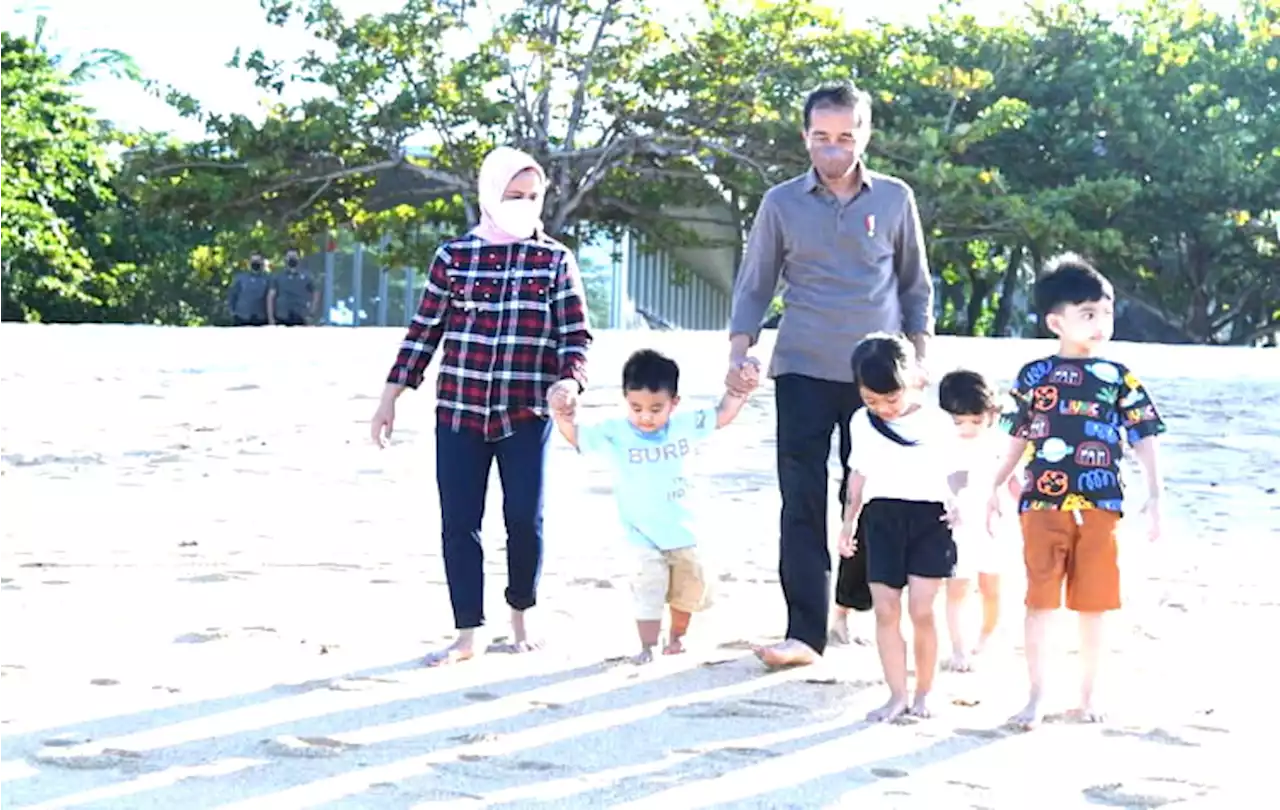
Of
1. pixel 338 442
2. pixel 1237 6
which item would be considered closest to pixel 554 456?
pixel 338 442

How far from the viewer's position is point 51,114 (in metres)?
33.5

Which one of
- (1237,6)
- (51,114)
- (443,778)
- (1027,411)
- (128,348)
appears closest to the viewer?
(443,778)

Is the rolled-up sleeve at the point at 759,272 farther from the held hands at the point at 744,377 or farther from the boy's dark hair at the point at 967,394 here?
the boy's dark hair at the point at 967,394

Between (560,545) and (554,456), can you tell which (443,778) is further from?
(554,456)

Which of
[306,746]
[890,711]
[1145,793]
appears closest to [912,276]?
[890,711]

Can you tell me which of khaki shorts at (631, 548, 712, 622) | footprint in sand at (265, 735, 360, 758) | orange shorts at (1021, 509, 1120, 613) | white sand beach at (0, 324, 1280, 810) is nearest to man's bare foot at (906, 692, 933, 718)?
white sand beach at (0, 324, 1280, 810)

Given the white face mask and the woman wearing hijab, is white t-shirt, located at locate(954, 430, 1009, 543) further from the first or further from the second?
the white face mask

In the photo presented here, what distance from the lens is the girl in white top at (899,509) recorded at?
5199 mm

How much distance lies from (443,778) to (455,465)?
1.65 meters

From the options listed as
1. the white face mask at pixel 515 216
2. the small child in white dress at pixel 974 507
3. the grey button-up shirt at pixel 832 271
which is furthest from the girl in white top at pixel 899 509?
the white face mask at pixel 515 216

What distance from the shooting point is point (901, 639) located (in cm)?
522

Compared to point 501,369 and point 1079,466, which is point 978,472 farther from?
point 501,369

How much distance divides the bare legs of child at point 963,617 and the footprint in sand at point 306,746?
6.48 feet

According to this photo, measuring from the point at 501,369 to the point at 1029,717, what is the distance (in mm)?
1874
